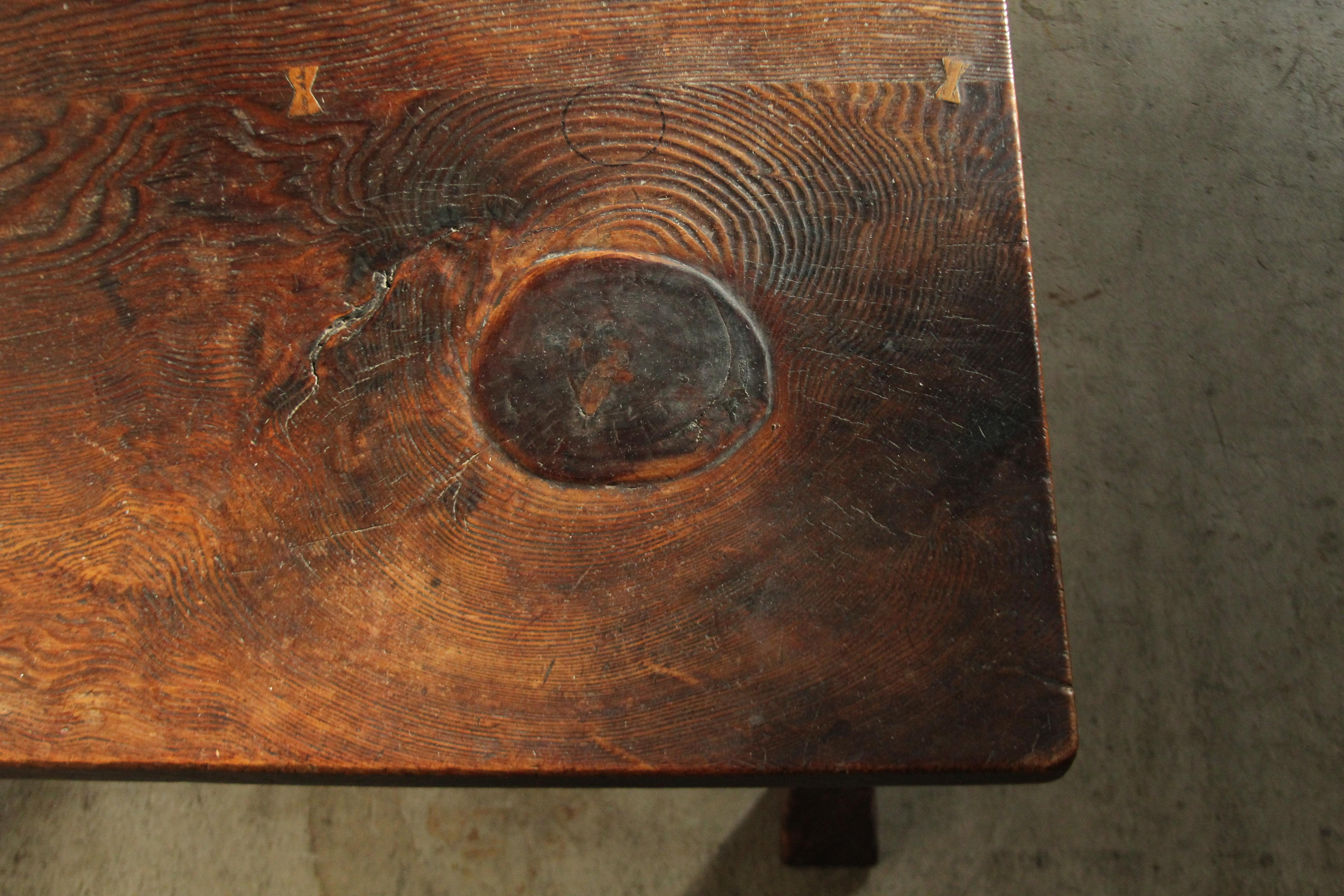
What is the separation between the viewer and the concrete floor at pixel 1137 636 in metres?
1.55

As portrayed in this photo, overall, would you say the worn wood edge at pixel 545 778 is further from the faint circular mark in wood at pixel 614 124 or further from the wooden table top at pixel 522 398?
the faint circular mark in wood at pixel 614 124

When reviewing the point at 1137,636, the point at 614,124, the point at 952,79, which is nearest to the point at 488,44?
the point at 614,124

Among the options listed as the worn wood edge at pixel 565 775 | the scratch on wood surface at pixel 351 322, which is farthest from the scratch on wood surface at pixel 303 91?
the worn wood edge at pixel 565 775

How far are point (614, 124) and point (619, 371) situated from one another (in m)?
0.28

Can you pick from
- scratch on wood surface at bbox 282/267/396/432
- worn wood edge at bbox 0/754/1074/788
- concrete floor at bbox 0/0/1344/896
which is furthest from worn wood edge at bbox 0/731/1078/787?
concrete floor at bbox 0/0/1344/896

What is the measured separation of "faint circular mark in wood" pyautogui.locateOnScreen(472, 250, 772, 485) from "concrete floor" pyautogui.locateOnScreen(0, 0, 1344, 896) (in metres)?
0.88

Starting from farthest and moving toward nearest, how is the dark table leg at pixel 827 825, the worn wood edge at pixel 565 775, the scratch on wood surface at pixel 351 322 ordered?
the dark table leg at pixel 827 825 < the scratch on wood surface at pixel 351 322 < the worn wood edge at pixel 565 775

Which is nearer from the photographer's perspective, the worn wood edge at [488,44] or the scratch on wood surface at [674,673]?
the scratch on wood surface at [674,673]

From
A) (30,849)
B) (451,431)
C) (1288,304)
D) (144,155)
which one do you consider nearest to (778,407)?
(451,431)

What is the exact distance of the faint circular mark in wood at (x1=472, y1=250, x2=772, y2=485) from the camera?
0.93m

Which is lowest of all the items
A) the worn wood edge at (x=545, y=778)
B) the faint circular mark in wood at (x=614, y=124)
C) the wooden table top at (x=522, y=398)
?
the worn wood edge at (x=545, y=778)

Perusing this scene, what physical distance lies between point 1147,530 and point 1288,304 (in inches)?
21.9

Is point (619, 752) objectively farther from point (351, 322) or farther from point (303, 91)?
point (303, 91)

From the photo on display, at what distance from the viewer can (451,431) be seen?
0.94 m
